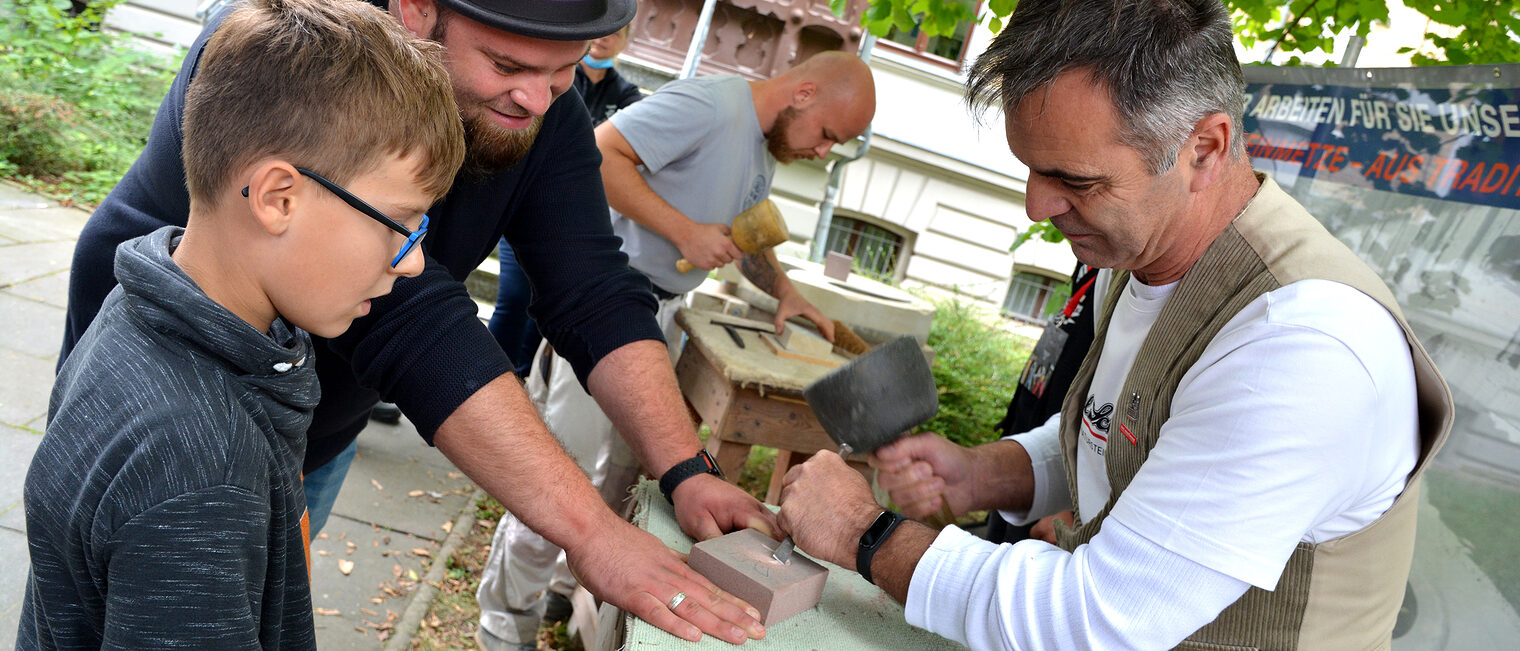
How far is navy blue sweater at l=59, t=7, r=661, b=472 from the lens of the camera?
153cm

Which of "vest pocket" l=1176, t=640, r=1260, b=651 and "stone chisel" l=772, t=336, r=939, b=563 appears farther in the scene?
"stone chisel" l=772, t=336, r=939, b=563

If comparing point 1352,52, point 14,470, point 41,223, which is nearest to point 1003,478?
point 1352,52

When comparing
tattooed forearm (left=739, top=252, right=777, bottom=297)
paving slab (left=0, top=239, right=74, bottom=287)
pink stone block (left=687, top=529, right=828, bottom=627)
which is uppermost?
pink stone block (left=687, top=529, right=828, bottom=627)

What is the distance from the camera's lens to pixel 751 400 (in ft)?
8.80

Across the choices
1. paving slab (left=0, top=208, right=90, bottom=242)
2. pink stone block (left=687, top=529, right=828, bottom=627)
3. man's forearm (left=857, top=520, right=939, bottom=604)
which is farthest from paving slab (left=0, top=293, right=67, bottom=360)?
man's forearm (left=857, top=520, right=939, bottom=604)

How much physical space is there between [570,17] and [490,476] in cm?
80

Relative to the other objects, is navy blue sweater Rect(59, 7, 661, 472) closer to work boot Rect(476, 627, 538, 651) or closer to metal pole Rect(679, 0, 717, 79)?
work boot Rect(476, 627, 538, 651)

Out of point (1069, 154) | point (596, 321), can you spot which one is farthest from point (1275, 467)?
point (596, 321)

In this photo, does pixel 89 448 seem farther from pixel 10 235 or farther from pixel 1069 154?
pixel 10 235

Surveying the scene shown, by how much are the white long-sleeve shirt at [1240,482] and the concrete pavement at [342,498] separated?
2367 millimetres

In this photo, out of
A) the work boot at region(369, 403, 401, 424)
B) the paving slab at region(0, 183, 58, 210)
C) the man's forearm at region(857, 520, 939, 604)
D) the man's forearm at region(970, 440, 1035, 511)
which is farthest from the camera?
the paving slab at region(0, 183, 58, 210)

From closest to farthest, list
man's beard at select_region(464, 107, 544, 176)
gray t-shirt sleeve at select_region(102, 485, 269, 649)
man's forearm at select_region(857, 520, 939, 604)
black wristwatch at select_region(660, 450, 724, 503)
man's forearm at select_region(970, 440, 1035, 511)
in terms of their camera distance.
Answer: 1. gray t-shirt sleeve at select_region(102, 485, 269, 649)
2. man's forearm at select_region(857, 520, 939, 604)
3. man's beard at select_region(464, 107, 544, 176)
4. black wristwatch at select_region(660, 450, 724, 503)
5. man's forearm at select_region(970, 440, 1035, 511)

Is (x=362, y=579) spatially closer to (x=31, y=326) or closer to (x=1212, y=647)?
(x=31, y=326)

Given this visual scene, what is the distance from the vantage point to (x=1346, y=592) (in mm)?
1330
